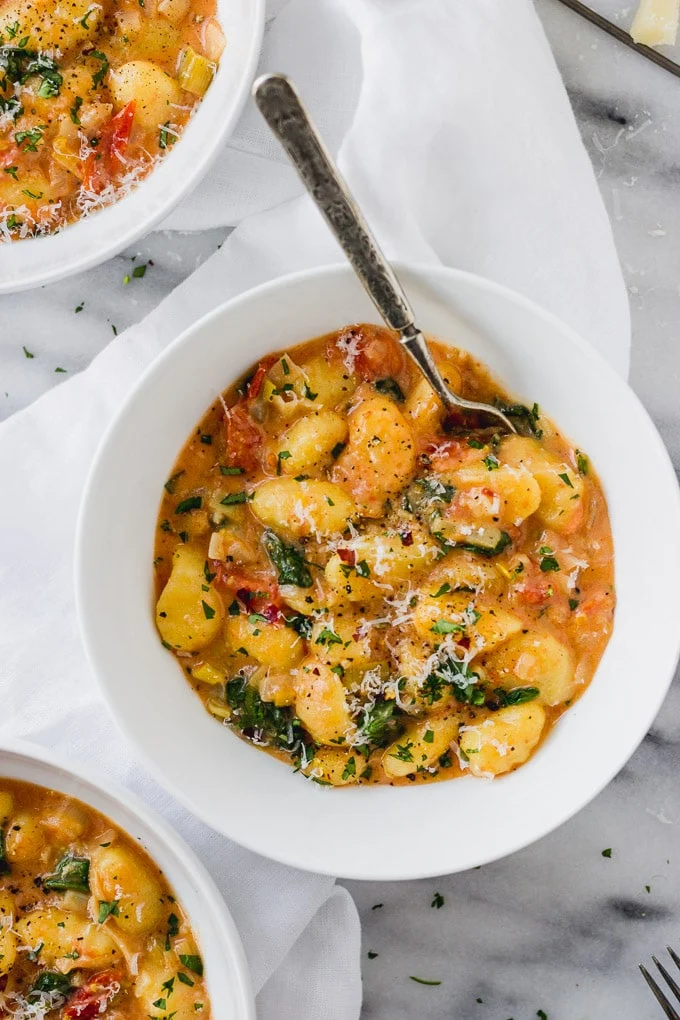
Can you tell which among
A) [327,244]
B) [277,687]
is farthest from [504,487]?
[327,244]

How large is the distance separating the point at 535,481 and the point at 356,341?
1.91 ft

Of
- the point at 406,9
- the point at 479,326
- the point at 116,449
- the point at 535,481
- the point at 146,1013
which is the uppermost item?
the point at 406,9

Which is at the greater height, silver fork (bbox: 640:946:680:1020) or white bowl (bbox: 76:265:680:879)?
white bowl (bbox: 76:265:680:879)

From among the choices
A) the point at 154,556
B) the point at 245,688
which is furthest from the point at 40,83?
the point at 245,688

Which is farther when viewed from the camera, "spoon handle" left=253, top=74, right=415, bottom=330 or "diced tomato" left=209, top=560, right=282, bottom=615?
"diced tomato" left=209, top=560, right=282, bottom=615

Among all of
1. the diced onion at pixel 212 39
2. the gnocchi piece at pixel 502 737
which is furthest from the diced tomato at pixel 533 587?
the diced onion at pixel 212 39

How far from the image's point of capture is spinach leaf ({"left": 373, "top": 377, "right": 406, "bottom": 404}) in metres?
2.63

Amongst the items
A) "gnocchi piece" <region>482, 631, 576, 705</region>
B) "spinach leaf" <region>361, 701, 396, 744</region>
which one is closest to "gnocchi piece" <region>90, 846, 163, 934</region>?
"spinach leaf" <region>361, 701, 396, 744</region>

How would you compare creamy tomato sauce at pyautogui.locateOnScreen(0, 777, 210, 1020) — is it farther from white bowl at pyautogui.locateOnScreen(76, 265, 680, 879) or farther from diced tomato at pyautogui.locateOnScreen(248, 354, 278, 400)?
diced tomato at pyautogui.locateOnScreen(248, 354, 278, 400)

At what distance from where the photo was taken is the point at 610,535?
2.65 metres

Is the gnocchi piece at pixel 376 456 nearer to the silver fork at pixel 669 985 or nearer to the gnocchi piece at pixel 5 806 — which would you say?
the gnocchi piece at pixel 5 806

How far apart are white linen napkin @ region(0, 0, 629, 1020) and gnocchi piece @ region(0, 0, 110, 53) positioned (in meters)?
0.52

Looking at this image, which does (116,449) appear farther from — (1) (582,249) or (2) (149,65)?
(1) (582,249)

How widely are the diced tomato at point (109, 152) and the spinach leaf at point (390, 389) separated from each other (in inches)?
41.5
